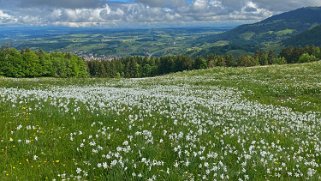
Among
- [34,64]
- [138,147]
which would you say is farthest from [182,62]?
[138,147]

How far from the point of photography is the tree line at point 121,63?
12412 centimetres

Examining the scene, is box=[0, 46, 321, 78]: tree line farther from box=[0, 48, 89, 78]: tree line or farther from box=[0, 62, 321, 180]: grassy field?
box=[0, 62, 321, 180]: grassy field

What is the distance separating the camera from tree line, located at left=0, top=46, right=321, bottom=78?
407ft

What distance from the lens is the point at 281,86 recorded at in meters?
33.4

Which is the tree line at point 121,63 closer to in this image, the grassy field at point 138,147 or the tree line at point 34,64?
the tree line at point 34,64

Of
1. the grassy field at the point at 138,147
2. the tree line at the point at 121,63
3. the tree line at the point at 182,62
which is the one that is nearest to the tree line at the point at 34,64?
the tree line at the point at 121,63

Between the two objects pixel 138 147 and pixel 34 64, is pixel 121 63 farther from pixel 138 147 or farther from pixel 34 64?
pixel 138 147

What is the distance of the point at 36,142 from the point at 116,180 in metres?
2.92

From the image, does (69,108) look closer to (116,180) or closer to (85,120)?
(85,120)

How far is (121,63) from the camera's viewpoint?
608ft

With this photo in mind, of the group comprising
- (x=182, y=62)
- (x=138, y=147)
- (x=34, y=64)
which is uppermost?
(x=138, y=147)

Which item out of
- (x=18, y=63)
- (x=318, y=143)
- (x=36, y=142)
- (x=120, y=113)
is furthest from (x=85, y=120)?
(x=18, y=63)

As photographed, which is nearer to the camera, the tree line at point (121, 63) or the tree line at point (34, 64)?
the tree line at point (34, 64)

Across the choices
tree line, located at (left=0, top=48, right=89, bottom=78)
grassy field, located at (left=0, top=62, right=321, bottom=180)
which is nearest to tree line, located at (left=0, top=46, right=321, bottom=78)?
tree line, located at (left=0, top=48, right=89, bottom=78)
